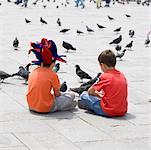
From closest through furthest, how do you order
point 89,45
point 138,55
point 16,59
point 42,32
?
point 16,59 → point 138,55 → point 89,45 → point 42,32

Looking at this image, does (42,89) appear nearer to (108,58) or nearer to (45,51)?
(45,51)

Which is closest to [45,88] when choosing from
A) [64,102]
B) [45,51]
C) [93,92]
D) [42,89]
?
[42,89]

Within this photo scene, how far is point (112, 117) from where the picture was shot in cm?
826

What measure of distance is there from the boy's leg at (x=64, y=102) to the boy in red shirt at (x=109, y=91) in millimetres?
355

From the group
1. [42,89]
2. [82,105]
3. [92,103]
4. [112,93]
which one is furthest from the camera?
[82,105]

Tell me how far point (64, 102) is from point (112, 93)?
2.66ft

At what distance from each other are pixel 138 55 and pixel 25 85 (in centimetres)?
598

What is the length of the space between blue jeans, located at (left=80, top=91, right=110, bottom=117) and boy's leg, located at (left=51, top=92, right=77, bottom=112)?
18 centimetres

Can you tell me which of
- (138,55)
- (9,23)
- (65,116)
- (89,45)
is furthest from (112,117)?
(9,23)

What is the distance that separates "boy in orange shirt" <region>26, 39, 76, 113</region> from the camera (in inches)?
325

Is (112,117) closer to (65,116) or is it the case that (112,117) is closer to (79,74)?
(65,116)

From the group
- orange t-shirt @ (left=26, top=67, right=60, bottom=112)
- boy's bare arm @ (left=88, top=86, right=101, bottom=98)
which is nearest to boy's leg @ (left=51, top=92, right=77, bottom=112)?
orange t-shirt @ (left=26, top=67, right=60, bottom=112)

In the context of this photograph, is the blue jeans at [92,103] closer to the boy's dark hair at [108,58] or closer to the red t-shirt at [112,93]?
the red t-shirt at [112,93]

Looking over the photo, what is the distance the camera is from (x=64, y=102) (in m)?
8.44
